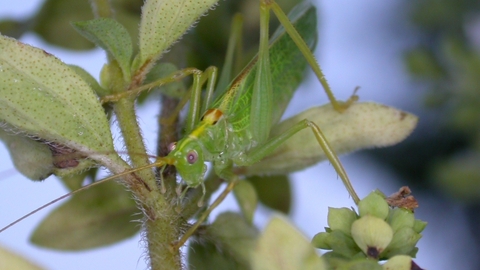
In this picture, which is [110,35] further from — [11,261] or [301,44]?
[301,44]

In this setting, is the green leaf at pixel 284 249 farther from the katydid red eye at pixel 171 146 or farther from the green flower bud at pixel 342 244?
the katydid red eye at pixel 171 146

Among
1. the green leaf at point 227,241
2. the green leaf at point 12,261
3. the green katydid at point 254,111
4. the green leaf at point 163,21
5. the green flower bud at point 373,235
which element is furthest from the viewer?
the green katydid at point 254,111

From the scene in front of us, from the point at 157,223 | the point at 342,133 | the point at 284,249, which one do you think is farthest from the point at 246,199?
the point at 284,249

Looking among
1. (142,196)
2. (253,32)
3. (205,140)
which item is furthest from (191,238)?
(253,32)

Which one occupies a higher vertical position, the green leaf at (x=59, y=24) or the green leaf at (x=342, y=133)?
the green leaf at (x=59, y=24)

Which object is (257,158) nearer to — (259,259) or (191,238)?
(191,238)

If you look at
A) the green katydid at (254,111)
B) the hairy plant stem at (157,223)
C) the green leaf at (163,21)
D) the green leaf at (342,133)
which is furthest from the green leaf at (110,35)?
the green leaf at (342,133)

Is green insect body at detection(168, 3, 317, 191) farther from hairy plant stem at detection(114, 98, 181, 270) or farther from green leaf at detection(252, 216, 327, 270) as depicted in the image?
green leaf at detection(252, 216, 327, 270)
